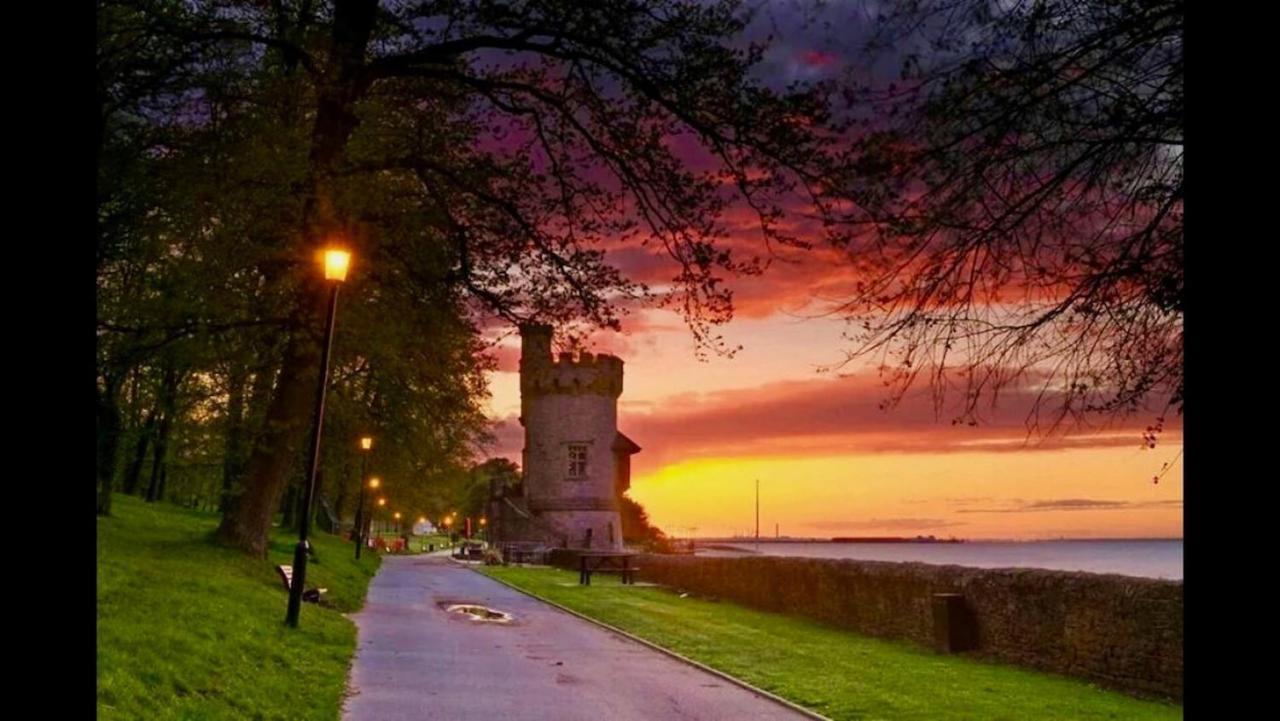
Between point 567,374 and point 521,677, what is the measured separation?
209 ft

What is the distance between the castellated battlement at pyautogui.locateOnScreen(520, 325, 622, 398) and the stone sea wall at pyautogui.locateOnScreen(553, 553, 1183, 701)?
4966 centimetres

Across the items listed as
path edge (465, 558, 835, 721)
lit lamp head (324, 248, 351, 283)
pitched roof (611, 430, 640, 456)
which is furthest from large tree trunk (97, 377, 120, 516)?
pitched roof (611, 430, 640, 456)

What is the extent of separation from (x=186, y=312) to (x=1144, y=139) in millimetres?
18026

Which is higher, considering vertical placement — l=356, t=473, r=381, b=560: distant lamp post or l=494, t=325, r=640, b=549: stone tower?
l=494, t=325, r=640, b=549: stone tower

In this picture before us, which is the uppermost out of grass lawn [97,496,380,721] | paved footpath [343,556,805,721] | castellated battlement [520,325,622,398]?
castellated battlement [520,325,622,398]

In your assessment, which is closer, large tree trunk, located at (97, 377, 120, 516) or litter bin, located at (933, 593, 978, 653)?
litter bin, located at (933, 593, 978, 653)

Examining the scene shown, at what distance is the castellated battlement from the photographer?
78250 millimetres

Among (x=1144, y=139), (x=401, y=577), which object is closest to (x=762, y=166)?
(x=1144, y=139)

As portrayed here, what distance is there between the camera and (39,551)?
2631 millimetres

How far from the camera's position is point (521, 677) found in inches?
589

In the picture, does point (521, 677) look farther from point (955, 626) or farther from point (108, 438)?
point (108, 438)

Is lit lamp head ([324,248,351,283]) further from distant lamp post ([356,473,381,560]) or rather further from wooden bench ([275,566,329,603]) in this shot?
distant lamp post ([356,473,381,560])

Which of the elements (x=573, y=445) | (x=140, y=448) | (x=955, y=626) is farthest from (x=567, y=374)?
(x=955, y=626)

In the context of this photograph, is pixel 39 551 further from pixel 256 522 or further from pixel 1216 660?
pixel 256 522
